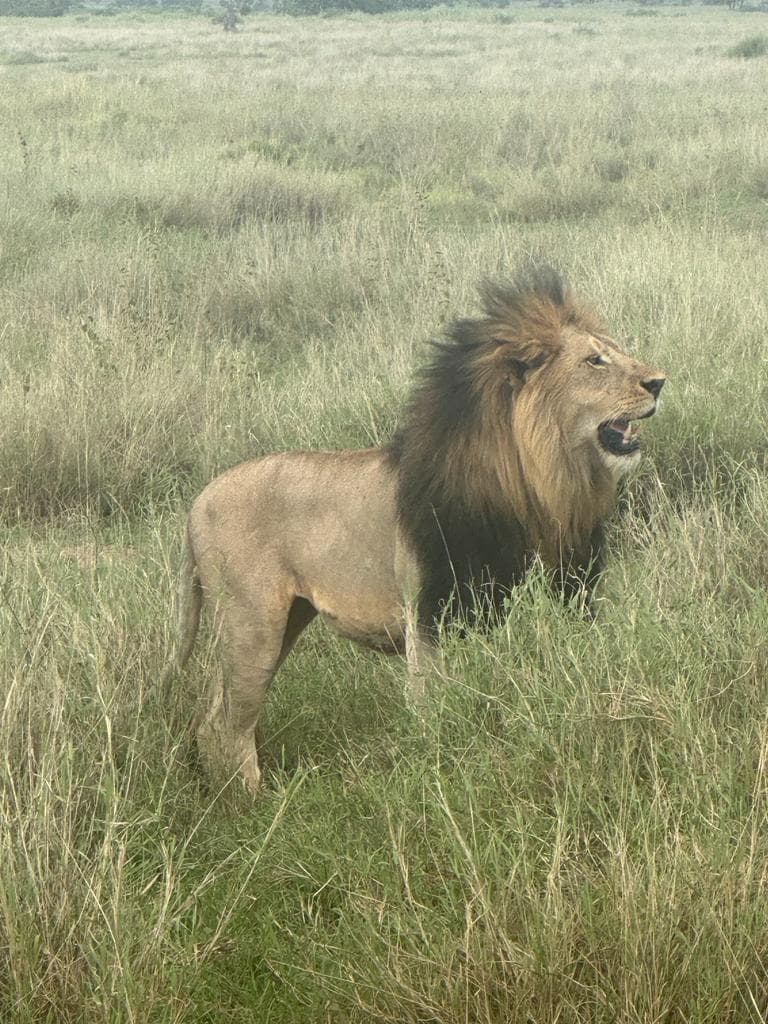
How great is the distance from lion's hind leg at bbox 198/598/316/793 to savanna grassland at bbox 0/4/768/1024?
0.08m

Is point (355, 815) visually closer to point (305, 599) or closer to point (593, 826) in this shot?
point (593, 826)

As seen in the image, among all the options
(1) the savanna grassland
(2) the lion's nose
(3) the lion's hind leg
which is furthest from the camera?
(3) the lion's hind leg

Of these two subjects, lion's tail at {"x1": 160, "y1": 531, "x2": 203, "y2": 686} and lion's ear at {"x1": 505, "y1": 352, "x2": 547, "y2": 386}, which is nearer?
lion's ear at {"x1": 505, "y1": 352, "x2": 547, "y2": 386}

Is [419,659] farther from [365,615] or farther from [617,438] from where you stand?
[617,438]

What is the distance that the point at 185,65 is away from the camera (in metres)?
28.8

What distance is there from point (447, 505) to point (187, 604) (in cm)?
81

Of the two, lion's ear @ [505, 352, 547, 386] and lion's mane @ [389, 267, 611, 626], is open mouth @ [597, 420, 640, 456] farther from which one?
lion's ear @ [505, 352, 547, 386]

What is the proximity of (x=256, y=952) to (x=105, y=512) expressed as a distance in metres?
3.72

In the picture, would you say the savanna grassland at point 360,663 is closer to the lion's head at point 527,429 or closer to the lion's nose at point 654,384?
the lion's head at point 527,429

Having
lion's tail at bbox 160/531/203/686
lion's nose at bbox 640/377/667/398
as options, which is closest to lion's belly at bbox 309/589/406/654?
lion's tail at bbox 160/531/203/686

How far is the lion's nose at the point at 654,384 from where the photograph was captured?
342 cm

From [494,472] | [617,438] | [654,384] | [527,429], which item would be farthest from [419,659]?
[654,384]

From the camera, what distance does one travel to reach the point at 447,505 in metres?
3.42

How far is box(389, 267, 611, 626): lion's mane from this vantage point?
135 inches
